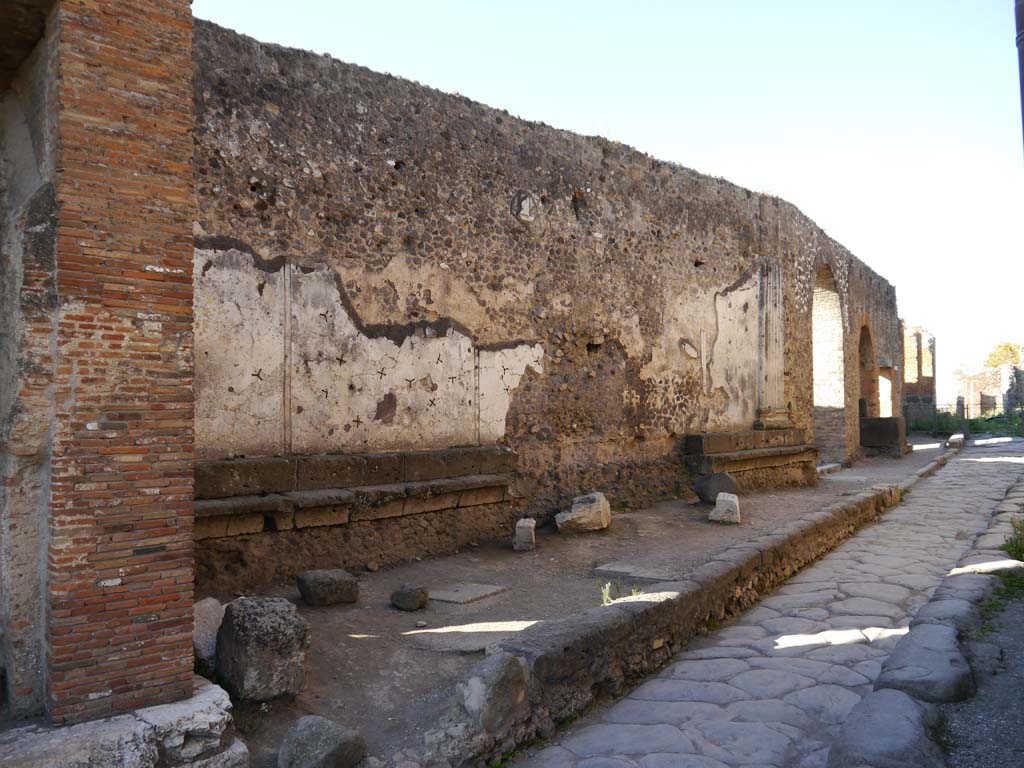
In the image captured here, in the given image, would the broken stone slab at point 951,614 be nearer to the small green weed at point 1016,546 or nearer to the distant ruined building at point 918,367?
the small green weed at point 1016,546

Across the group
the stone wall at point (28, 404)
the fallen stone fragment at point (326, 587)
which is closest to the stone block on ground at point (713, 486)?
the fallen stone fragment at point (326, 587)

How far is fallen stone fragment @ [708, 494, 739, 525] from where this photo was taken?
746cm

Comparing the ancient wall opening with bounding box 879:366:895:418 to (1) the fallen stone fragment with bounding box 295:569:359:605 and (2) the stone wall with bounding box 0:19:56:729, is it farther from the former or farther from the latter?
(2) the stone wall with bounding box 0:19:56:729

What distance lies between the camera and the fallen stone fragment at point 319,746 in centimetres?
273

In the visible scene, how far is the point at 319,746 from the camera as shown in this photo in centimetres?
276

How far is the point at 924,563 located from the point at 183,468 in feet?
18.9

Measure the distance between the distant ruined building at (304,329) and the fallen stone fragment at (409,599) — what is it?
32.3 inches

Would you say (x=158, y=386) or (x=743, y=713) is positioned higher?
(x=158, y=386)

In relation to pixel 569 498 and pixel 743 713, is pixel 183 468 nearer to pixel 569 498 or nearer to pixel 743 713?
pixel 743 713

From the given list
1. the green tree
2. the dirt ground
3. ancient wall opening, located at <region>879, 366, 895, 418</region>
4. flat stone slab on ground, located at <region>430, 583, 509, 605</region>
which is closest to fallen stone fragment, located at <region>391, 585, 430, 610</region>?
the dirt ground

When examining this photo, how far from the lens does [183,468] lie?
3008mm

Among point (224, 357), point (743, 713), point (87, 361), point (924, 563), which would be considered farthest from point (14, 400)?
point (924, 563)

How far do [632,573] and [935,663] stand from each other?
237 cm

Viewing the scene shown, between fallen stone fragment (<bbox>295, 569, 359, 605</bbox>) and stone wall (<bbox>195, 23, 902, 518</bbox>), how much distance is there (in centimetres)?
103
